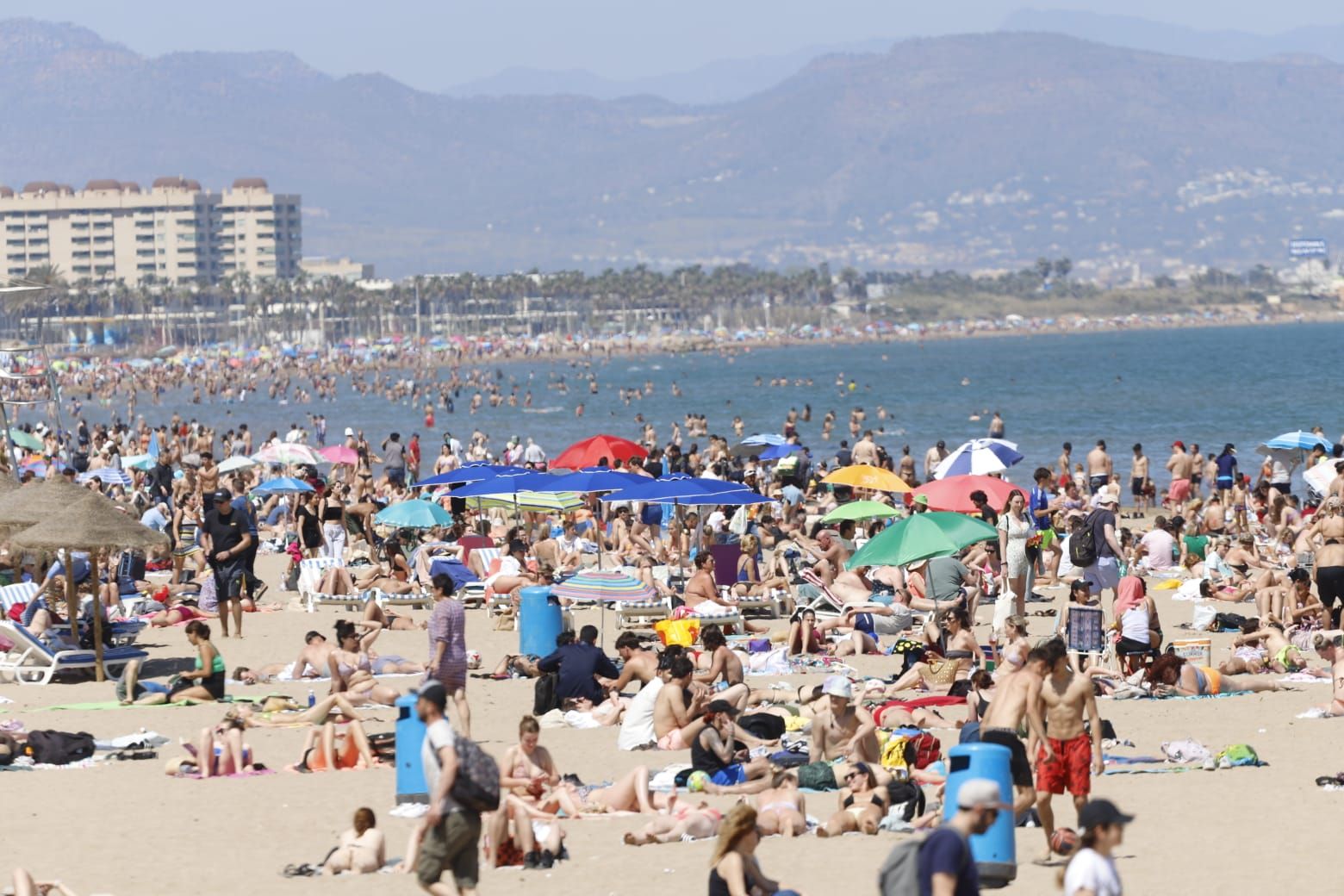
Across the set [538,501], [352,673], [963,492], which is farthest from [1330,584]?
[538,501]

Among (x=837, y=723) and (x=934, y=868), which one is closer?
(x=934, y=868)

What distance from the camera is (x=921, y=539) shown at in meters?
14.8

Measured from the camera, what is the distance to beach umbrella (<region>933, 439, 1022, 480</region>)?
20609mm

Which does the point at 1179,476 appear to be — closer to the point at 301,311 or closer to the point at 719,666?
the point at 719,666

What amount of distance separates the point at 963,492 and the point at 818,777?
25.1 feet

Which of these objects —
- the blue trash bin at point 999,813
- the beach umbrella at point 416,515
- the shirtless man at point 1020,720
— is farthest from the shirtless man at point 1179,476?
the blue trash bin at point 999,813

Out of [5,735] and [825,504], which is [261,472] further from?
[5,735]

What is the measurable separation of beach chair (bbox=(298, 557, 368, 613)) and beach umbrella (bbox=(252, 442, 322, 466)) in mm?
9487

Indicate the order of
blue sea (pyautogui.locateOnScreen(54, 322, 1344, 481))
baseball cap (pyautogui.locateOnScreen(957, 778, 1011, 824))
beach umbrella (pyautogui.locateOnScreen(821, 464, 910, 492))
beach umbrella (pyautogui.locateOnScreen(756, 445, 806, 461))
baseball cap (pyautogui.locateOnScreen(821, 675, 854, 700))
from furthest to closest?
blue sea (pyautogui.locateOnScreen(54, 322, 1344, 481))
beach umbrella (pyautogui.locateOnScreen(756, 445, 806, 461))
beach umbrella (pyautogui.locateOnScreen(821, 464, 910, 492))
baseball cap (pyautogui.locateOnScreen(821, 675, 854, 700))
baseball cap (pyautogui.locateOnScreen(957, 778, 1011, 824))

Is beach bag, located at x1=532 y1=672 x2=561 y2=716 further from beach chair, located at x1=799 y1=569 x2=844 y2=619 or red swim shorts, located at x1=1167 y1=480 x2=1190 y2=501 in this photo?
red swim shorts, located at x1=1167 y1=480 x2=1190 y2=501

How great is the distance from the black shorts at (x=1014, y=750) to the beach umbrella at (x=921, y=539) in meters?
5.45

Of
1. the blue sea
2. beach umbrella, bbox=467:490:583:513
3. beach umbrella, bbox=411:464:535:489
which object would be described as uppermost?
beach umbrella, bbox=411:464:535:489

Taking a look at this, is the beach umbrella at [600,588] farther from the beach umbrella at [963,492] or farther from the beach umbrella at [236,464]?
the beach umbrella at [236,464]

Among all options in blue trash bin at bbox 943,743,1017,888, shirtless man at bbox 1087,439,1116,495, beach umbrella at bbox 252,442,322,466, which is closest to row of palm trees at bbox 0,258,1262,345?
beach umbrella at bbox 252,442,322,466
